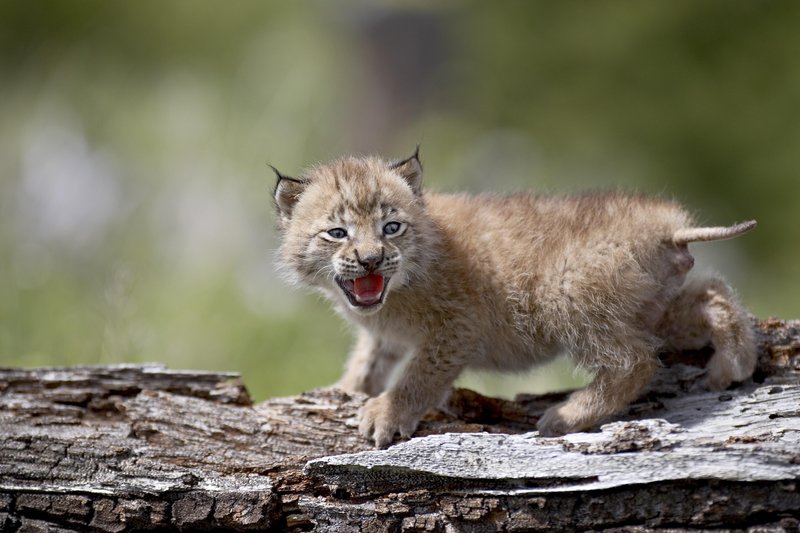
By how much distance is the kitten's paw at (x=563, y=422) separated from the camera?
12.9 ft

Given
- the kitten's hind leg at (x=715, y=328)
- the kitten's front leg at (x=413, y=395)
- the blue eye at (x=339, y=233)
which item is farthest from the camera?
the blue eye at (x=339, y=233)

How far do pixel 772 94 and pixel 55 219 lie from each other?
9183mm

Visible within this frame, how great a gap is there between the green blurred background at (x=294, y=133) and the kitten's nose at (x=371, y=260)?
1.33 metres

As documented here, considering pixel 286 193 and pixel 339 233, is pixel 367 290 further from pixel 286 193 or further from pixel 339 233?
pixel 286 193

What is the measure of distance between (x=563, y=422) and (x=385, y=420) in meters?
0.77

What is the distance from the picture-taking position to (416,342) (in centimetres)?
445

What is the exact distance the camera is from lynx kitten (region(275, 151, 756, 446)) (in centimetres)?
403

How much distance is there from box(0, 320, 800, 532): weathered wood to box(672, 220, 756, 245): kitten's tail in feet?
1.64

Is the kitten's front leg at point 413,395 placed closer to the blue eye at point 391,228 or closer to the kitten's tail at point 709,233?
the blue eye at point 391,228

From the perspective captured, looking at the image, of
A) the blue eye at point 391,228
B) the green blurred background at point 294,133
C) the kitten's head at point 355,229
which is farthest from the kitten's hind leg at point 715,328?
the blue eye at point 391,228

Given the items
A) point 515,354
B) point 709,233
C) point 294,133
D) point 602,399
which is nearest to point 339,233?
point 515,354

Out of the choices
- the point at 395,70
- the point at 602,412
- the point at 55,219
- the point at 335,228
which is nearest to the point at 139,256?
the point at 55,219

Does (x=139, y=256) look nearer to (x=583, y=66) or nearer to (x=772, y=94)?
(x=583, y=66)

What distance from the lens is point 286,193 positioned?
4.59 metres
